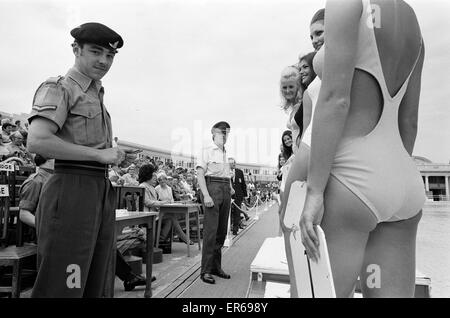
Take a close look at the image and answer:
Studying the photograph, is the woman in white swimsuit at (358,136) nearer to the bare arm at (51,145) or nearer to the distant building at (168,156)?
the bare arm at (51,145)

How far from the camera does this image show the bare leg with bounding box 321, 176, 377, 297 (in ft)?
2.35

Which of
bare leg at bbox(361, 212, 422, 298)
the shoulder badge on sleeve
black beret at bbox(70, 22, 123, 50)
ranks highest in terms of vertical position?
black beret at bbox(70, 22, 123, 50)

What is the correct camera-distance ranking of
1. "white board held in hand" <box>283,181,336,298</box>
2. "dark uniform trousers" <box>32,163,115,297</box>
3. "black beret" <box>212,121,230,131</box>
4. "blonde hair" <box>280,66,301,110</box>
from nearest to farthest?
"white board held in hand" <box>283,181,336,298</box> → "dark uniform trousers" <box>32,163,115,297</box> → "blonde hair" <box>280,66,301,110</box> → "black beret" <box>212,121,230,131</box>

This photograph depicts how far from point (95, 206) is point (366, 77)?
99 centimetres

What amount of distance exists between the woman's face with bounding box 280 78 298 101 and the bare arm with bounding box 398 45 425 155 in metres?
0.82

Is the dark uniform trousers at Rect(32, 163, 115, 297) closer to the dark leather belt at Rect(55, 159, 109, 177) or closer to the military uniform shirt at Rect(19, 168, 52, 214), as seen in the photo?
the dark leather belt at Rect(55, 159, 109, 177)

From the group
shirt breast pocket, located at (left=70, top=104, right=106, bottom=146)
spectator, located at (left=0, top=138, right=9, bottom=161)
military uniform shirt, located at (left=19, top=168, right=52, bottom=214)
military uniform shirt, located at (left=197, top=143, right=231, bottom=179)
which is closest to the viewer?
shirt breast pocket, located at (left=70, top=104, right=106, bottom=146)

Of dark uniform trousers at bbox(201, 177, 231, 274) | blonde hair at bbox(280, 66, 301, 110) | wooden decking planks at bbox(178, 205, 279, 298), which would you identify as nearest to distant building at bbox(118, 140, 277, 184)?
dark uniform trousers at bbox(201, 177, 231, 274)

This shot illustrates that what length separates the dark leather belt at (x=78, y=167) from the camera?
1130 mm

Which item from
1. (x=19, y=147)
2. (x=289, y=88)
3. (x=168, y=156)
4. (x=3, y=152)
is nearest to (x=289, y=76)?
(x=289, y=88)

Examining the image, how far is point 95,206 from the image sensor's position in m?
1.16

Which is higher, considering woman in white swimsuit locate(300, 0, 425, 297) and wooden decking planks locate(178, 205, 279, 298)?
woman in white swimsuit locate(300, 0, 425, 297)

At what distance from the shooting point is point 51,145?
1070 millimetres
